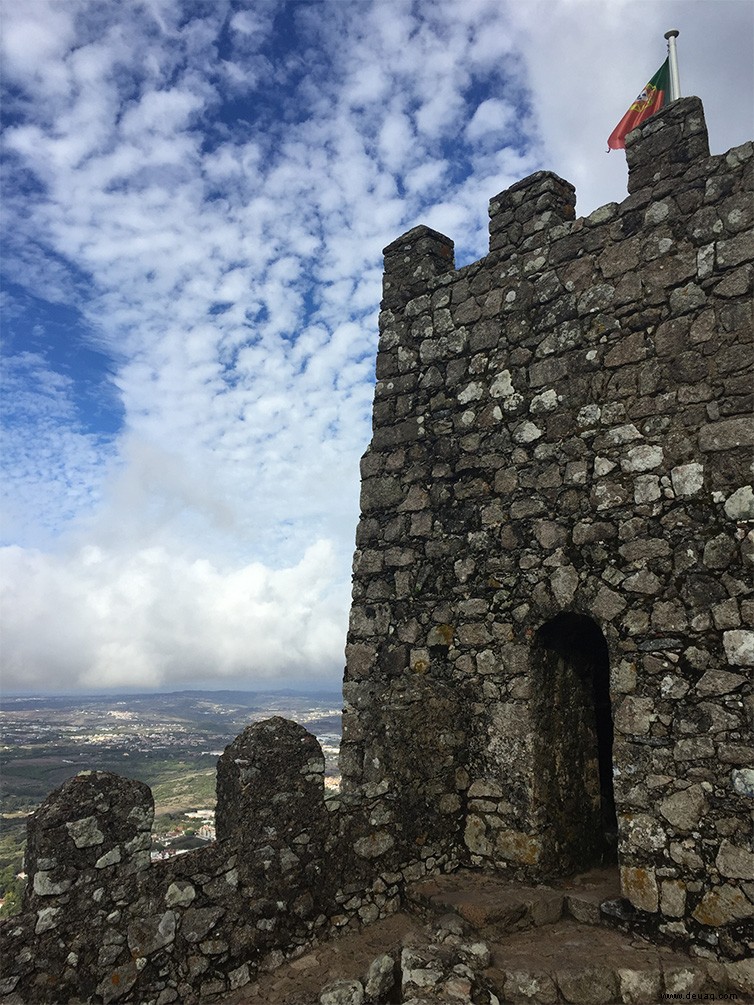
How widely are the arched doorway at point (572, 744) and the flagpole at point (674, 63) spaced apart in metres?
5.61

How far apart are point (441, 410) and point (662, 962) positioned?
5193mm

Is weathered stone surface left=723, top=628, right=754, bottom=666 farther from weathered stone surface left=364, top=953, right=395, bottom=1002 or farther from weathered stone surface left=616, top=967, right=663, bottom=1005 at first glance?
weathered stone surface left=364, top=953, right=395, bottom=1002

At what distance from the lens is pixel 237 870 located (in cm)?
499

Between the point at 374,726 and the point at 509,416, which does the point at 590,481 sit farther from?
the point at 374,726

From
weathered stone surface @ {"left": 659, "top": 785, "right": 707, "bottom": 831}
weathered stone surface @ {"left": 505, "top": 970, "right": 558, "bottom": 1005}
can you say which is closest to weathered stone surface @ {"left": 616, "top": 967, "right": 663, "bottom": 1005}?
weathered stone surface @ {"left": 505, "top": 970, "right": 558, "bottom": 1005}

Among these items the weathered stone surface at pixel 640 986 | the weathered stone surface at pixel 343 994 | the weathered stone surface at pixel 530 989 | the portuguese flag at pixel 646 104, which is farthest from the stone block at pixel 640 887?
the portuguese flag at pixel 646 104

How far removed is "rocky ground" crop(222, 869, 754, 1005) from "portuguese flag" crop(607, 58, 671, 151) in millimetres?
7584

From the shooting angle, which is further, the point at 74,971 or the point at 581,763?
the point at 581,763

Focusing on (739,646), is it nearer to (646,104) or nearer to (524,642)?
(524,642)

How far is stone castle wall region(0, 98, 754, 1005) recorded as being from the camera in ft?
15.3

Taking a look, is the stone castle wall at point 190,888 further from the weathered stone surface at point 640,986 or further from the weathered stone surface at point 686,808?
the weathered stone surface at point 686,808

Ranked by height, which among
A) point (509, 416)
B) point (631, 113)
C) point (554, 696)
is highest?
point (631, 113)

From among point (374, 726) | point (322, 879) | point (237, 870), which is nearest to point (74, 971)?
point (237, 870)

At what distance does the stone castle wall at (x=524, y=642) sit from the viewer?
4648 mm
